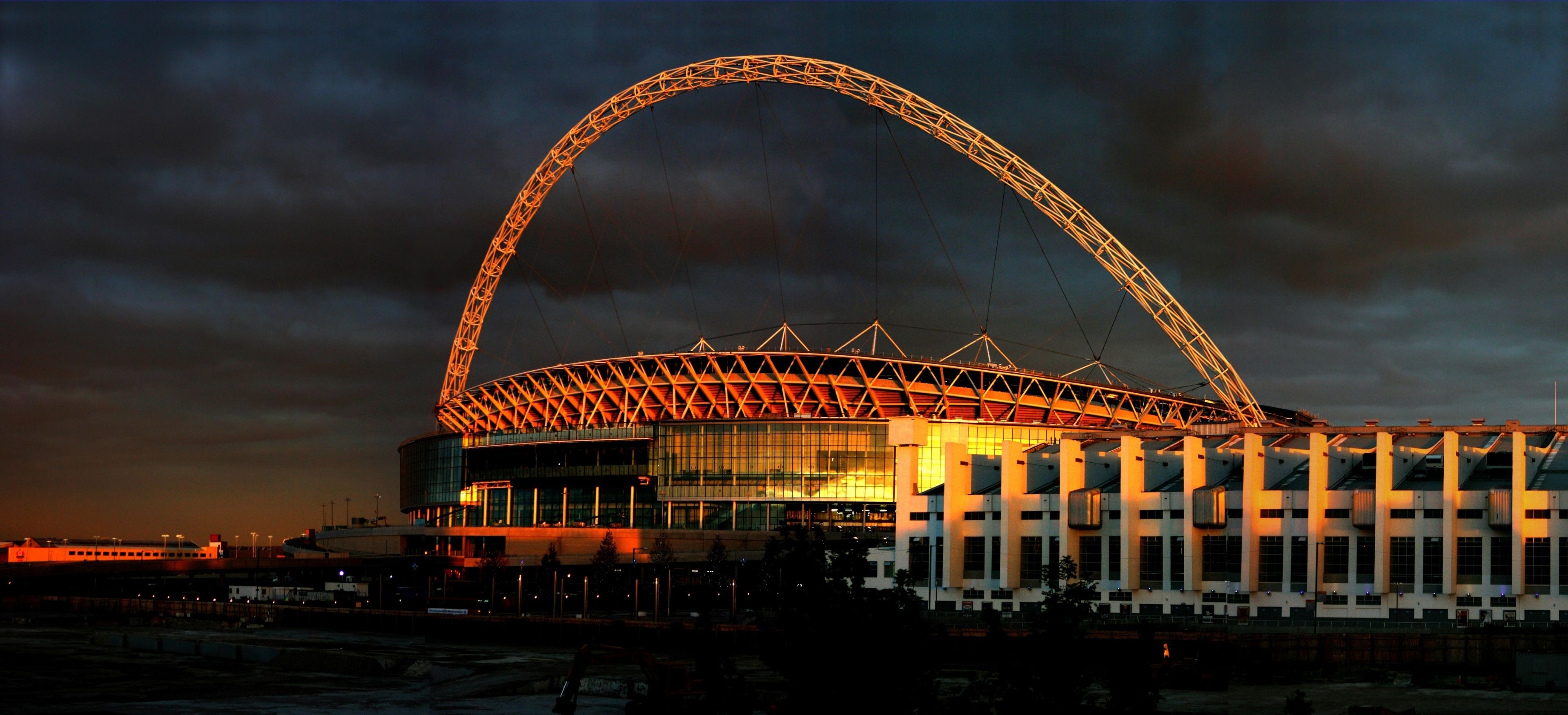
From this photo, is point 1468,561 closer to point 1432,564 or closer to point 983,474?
point 1432,564

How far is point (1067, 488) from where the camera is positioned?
87.6m

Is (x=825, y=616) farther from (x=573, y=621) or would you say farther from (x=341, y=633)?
(x=341, y=633)

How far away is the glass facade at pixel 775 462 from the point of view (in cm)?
15975

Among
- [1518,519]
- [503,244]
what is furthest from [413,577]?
[1518,519]

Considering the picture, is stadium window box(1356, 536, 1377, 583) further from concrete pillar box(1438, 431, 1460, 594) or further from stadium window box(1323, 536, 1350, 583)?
concrete pillar box(1438, 431, 1460, 594)

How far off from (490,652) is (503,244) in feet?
342

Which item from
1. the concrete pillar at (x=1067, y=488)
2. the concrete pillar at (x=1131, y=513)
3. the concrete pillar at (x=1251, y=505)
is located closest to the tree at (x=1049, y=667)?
the concrete pillar at (x=1251, y=505)

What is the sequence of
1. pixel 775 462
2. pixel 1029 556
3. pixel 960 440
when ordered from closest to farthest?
1. pixel 1029 556
2. pixel 960 440
3. pixel 775 462

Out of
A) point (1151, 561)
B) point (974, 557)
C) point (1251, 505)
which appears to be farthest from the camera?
point (974, 557)

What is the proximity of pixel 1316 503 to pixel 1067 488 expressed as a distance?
14.4m

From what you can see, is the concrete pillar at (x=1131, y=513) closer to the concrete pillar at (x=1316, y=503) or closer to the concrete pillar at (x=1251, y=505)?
the concrete pillar at (x=1251, y=505)

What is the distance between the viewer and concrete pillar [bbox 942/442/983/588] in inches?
3573

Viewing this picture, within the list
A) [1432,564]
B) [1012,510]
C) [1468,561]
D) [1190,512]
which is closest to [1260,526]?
[1190,512]

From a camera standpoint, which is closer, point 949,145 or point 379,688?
point 379,688
